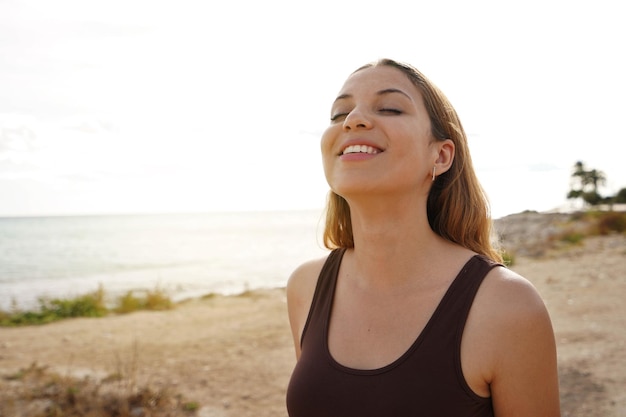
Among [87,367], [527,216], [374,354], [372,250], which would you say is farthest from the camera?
[527,216]

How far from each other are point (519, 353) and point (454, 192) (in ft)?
2.90

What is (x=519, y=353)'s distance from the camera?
1.75 m

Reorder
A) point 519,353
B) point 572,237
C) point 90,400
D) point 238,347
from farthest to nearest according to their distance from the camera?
point 572,237, point 238,347, point 90,400, point 519,353

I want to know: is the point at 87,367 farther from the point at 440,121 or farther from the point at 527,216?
the point at 527,216

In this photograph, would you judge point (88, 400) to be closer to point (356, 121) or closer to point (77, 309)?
point (356, 121)

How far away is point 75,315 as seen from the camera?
11039mm

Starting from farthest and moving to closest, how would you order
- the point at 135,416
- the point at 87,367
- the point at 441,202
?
the point at 87,367
the point at 135,416
the point at 441,202

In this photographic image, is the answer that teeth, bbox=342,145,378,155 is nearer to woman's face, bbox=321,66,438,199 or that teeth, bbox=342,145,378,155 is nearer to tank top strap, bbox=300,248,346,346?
woman's face, bbox=321,66,438,199

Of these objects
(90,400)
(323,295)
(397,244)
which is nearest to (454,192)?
(397,244)

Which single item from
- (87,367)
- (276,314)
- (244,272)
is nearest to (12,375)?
(87,367)

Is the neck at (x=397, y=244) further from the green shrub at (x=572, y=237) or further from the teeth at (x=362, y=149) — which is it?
the green shrub at (x=572, y=237)

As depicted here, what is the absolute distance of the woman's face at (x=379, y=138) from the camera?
210 cm

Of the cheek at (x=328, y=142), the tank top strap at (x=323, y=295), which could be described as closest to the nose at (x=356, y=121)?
the cheek at (x=328, y=142)

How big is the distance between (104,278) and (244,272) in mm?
5977
